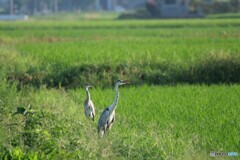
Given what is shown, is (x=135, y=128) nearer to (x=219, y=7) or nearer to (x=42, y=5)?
(x=219, y=7)

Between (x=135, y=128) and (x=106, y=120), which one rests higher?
(x=106, y=120)

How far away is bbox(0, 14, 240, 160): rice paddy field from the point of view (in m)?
7.05

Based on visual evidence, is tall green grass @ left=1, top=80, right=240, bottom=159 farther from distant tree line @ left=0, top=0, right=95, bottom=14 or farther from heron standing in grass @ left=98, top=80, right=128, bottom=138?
distant tree line @ left=0, top=0, right=95, bottom=14

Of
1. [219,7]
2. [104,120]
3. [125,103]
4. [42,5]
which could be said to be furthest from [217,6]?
[104,120]

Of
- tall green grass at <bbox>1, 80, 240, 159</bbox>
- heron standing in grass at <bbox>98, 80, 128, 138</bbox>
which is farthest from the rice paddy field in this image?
heron standing in grass at <bbox>98, 80, 128, 138</bbox>

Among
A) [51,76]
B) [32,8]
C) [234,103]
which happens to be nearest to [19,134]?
[234,103]

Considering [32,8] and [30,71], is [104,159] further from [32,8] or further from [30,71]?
[32,8]

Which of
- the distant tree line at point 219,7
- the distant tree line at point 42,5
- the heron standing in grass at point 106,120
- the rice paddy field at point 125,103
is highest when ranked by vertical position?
the heron standing in grass at point 106,120

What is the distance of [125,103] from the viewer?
10570mm

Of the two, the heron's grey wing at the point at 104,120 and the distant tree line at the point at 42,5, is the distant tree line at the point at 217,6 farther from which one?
the heron's grey wing at the point at 104,120

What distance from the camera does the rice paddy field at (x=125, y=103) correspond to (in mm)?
7055

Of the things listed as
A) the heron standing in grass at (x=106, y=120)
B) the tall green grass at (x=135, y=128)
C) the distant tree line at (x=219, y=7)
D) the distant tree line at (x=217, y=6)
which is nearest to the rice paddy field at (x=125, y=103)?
the tall green grass at (x=135, y=128)

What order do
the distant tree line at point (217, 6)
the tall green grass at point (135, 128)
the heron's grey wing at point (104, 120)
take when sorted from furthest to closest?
the distant tree line at point (217, 6) → the heron's grey wing at point (104, 120) → the tall green grass at point (135, 128)

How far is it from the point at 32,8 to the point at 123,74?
8383 cm
